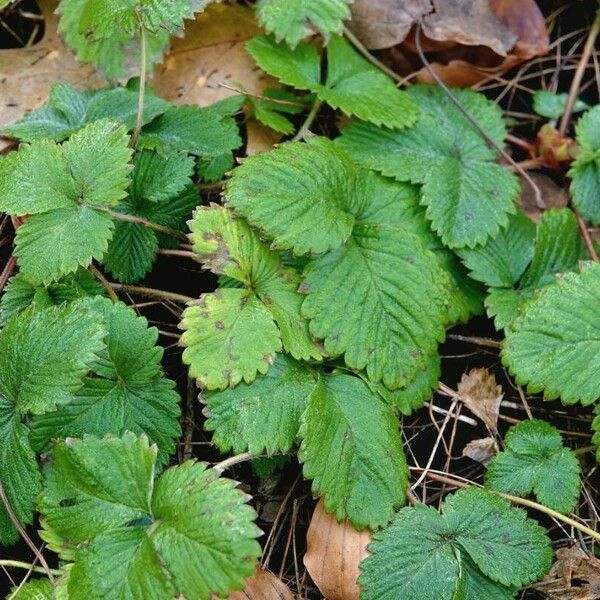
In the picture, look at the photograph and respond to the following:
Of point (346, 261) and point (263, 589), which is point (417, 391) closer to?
point (346, 261)

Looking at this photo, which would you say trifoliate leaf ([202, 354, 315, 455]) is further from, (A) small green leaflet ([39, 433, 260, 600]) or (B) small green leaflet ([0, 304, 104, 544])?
(B) small green leaflet ([0, 304, 104, 544])

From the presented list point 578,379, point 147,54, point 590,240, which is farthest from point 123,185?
point 590,240

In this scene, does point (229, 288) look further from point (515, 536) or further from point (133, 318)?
point (515, 536)

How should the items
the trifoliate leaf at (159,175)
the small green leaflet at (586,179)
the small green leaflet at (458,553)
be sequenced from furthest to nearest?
the small green leaflet at (586,179)
the trifoliate leaf at (159,175)
the small green leaflet at (458,553)

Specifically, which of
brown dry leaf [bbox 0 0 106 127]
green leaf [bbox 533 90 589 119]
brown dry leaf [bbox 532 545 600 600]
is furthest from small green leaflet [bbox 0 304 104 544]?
green leaf [bbox 533 90 589 119]

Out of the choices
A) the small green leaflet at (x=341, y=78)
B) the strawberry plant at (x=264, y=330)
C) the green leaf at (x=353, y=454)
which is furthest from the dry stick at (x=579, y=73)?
the green leaf at (x=353, y=454)

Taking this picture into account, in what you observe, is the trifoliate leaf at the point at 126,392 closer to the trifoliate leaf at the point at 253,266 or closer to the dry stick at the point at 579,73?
the trifoliate leaf at the point at 253,266

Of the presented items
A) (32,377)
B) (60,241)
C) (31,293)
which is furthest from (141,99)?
(32,377)
